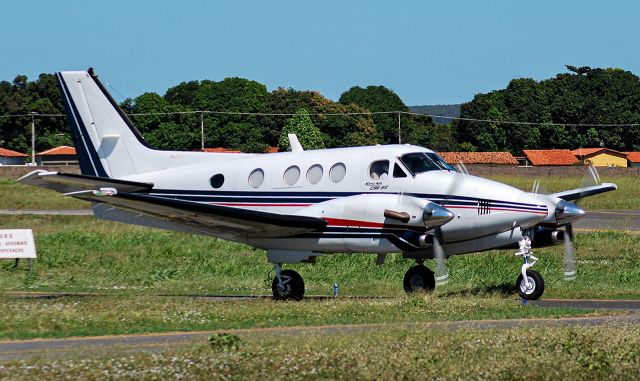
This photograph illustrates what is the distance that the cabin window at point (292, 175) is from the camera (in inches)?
1038

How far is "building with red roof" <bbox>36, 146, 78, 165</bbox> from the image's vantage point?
5507 inches

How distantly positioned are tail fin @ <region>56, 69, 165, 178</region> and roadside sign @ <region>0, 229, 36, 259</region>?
529 cm

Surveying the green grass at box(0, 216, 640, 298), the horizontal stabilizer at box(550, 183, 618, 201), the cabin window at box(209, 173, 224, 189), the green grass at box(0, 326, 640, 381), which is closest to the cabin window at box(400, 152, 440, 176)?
the green grass at box(0, 216, 640, 298)

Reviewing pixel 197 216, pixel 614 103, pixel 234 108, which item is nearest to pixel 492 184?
pixel 197 216

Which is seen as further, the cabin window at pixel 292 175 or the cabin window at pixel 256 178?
the cabin window at pixel 256 178

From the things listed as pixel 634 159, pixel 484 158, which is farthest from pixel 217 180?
pixel 634 159

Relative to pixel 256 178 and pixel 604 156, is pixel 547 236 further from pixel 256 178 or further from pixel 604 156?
pixel 604 156

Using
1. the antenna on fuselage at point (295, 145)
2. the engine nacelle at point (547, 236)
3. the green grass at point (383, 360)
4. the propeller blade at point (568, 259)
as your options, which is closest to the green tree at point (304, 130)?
the antenna on fuselage at point (295, 145)

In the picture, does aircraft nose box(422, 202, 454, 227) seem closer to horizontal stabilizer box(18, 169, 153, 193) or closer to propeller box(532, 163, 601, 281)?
propeller box(532, 163, 601, 281)

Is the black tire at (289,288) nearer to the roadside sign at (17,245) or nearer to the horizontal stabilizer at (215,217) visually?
the horizontal stabilizer at (215,217)

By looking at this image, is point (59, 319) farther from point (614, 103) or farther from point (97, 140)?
point (614, 103)

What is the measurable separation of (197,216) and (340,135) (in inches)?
4703

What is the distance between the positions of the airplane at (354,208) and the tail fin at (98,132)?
2.22m

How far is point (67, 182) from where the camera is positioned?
2431 cm
